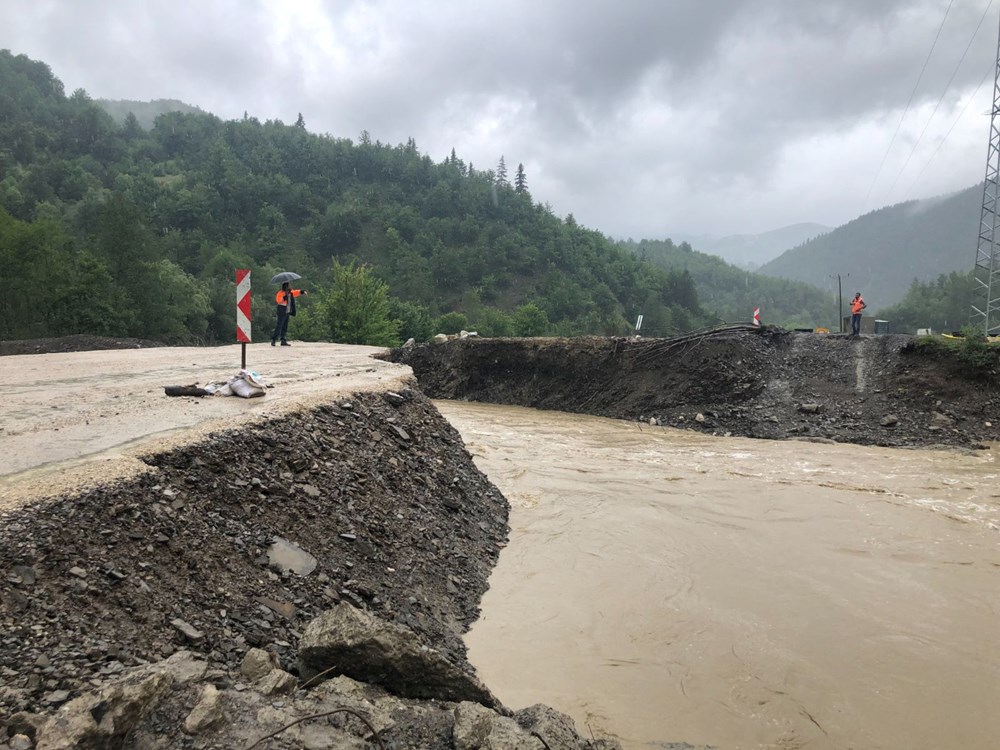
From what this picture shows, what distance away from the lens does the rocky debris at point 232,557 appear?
9.15ft

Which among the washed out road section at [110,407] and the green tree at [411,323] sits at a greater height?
the green tree at [411,323]

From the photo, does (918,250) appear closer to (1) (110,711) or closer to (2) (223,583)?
(2) (223,583)

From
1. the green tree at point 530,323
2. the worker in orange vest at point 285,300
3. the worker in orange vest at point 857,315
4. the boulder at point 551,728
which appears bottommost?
the boulder at point 551,728

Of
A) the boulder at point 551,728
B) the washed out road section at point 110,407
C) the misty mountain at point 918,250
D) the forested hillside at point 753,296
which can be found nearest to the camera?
the boulder at point 551,728

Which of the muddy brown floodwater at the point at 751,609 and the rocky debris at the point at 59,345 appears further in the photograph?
the rocky debris at the point at 59,345

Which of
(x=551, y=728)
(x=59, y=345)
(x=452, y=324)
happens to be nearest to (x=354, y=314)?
(x=59, y=345)

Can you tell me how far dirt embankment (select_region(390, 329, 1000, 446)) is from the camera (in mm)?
15984

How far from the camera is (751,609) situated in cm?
581

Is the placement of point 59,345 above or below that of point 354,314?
below

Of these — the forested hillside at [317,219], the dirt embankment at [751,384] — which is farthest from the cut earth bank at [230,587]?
the forested hillside at [317,219]

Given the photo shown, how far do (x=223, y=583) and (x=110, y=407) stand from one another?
390cm

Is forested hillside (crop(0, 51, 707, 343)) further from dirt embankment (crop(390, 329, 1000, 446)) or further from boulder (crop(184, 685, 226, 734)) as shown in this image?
boulder (crop(184, 685, 226, 734))

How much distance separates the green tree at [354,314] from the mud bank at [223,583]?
3146cm

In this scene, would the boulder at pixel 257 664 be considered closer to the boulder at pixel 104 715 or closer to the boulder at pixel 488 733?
the boulder at pixel 104 715
